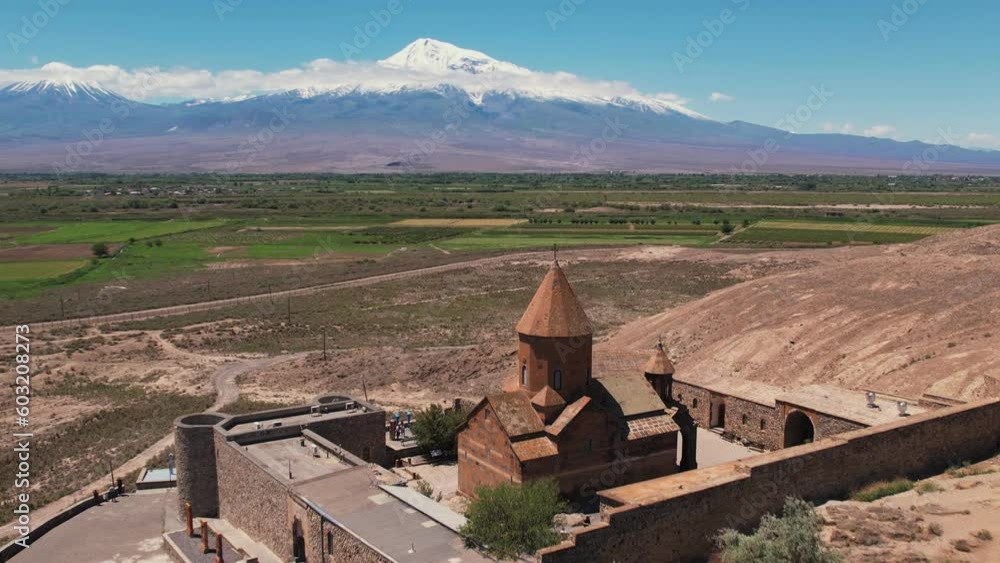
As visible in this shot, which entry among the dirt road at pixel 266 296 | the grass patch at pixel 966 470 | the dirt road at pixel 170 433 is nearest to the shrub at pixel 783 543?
the grass patch at pixel 966 470

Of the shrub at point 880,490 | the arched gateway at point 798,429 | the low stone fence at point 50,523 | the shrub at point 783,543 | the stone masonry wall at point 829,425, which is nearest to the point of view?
the shrub at point 783,543

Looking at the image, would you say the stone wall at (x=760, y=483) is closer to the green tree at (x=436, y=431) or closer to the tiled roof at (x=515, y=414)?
the tiled roof at (x=515, y=414)

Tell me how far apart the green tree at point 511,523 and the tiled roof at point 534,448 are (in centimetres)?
250

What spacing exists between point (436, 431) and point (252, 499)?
5835mm

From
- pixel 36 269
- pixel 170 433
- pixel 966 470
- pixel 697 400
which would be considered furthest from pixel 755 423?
pixel 36 269

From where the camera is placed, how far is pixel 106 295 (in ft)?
186

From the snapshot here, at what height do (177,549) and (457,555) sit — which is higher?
(457,555)

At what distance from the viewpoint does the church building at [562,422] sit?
1884cm

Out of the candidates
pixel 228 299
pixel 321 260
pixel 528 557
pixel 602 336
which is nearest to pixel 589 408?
pixel 528 557

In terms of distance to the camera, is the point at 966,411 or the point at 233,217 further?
the point at 233,217

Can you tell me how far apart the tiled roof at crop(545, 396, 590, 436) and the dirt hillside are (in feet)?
37.9

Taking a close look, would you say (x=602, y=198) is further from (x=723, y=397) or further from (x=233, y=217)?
(x=723, y=397)

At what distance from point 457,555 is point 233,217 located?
103 meters

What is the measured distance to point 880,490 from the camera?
1827 centimetres
